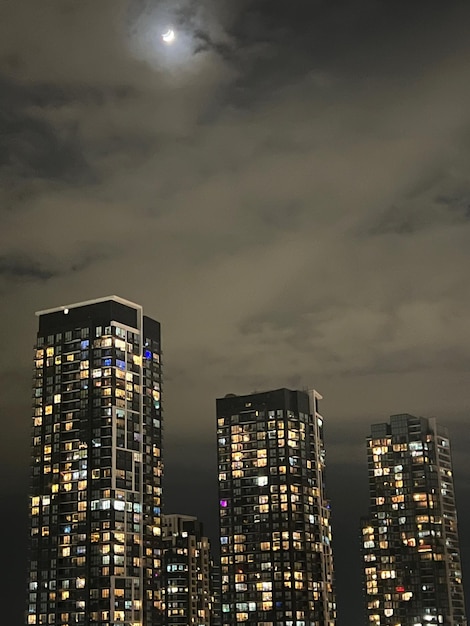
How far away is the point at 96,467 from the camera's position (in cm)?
16025

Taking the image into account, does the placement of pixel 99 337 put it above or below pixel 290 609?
above

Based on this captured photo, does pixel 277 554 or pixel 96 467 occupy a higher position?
pixel 96 467

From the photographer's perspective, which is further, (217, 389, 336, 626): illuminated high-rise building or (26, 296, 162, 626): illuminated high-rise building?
(217, 389, 336, 626): illuminated high-rise building

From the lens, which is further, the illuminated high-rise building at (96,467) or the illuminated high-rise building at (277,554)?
the illuminated high-rise building at (277,554)

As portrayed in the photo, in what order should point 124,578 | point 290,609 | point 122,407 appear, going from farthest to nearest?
1. point 290,609
2. point 122,407
3. point 124,578

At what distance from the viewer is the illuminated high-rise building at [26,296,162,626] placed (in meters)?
154

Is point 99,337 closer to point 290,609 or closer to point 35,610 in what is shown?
point 35,610

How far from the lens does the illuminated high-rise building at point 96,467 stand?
505ft

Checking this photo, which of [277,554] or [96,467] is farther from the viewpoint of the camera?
[277,554]

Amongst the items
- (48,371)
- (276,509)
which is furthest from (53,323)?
(276,509)

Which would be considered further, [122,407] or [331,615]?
[331,615]

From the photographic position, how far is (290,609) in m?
188

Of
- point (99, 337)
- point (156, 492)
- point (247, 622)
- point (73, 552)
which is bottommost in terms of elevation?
point (247, 622)

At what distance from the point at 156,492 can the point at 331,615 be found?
54265 millimetres
